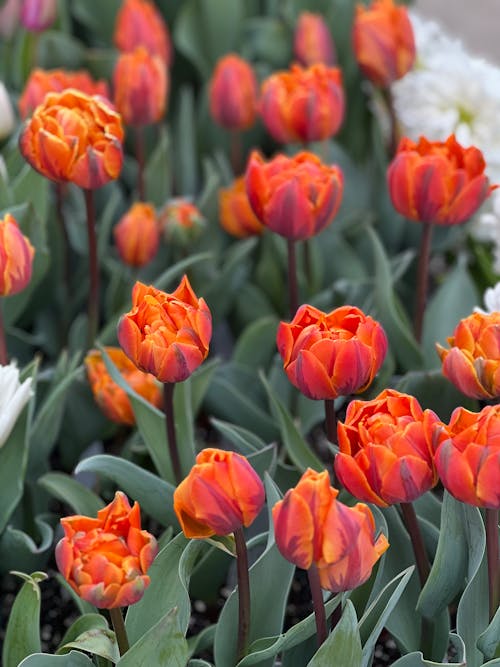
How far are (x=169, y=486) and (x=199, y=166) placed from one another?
0.59m

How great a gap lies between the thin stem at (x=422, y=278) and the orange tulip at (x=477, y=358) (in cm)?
20

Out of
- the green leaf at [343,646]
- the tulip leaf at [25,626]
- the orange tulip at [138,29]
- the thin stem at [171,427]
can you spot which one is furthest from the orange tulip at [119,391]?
the orange tulip at [138,29]

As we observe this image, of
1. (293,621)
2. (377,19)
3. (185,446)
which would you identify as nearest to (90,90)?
(377,19)

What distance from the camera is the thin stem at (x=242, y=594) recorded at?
1.80 ft

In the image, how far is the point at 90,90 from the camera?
98 centimetres

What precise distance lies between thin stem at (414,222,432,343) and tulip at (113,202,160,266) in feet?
0.71

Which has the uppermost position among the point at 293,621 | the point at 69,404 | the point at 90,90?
the point at 90,90

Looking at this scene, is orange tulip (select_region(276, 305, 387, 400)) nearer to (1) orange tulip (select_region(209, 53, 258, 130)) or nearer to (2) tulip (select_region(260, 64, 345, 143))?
(2) tulip (select_region(260, 64, 345, 143))

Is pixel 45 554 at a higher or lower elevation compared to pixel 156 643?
lower

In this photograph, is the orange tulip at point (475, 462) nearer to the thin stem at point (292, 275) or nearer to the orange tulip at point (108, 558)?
the orange tulip at point (108, 558)

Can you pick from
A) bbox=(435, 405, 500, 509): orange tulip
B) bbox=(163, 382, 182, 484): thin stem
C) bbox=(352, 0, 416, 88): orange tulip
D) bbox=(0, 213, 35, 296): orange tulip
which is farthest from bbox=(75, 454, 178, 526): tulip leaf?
bbox=(352, 0, 416, 88): orange tulip

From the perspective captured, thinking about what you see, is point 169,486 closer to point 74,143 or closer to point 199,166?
point 74,143

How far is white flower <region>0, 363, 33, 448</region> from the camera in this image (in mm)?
702

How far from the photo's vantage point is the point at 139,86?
96cm
